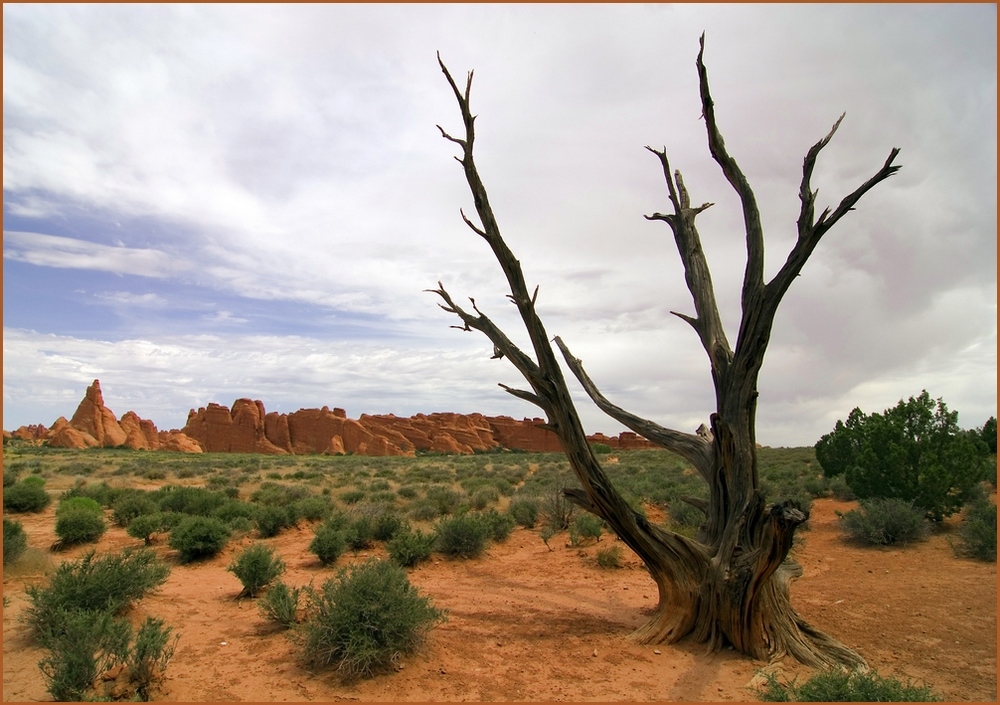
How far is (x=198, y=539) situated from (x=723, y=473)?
9.60 metres

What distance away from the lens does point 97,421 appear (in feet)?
274

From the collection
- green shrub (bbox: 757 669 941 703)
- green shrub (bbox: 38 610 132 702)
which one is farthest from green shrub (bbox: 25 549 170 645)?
green shrub (bbox: 757 669 941 703)

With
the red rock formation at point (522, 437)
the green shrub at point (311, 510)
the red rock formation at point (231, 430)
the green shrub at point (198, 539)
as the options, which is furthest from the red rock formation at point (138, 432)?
the green shrub at point (198, 539)

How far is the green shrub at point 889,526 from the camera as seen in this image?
1196cm

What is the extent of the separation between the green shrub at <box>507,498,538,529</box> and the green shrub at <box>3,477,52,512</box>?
490 inches

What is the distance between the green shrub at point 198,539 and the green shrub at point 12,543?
2.37 m

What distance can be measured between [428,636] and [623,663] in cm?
209

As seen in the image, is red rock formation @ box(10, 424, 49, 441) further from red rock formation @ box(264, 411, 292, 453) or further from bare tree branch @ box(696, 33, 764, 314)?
bare tree branch @ box(696, 33, 764, 314)

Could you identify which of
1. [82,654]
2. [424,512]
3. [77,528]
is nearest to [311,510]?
[424,512]

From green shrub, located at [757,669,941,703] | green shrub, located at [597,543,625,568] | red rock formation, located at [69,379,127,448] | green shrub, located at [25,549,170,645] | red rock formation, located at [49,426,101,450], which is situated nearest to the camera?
green shrub, located at [757,669,941,703]

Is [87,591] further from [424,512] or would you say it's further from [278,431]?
[278,431]

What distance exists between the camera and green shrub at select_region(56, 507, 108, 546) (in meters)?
11.7

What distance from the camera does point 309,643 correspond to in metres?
5.71

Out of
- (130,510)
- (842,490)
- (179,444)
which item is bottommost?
A: (130,510)
